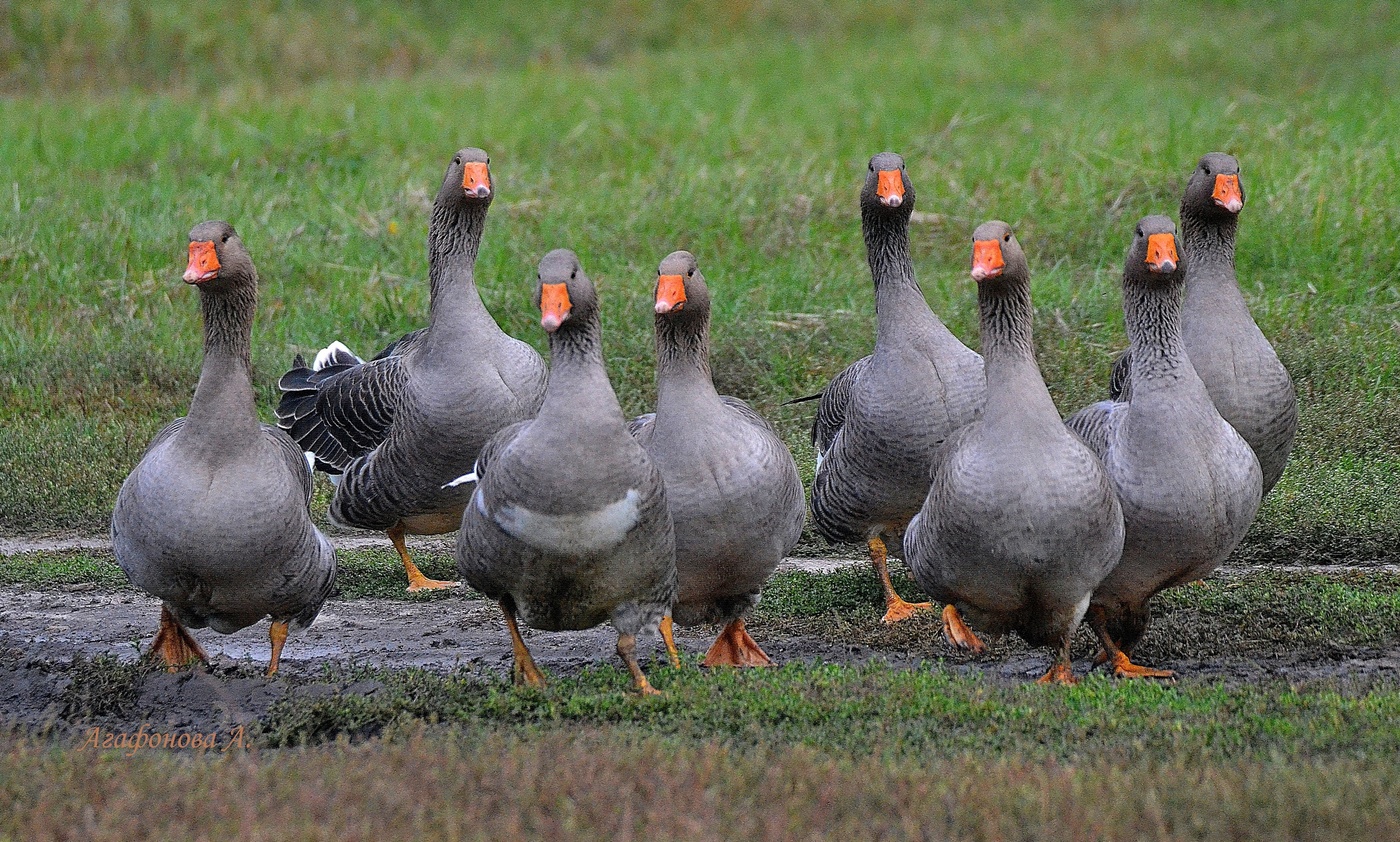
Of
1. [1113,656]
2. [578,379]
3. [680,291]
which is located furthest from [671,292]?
[1113,656]

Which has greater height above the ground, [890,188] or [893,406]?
[890,188]

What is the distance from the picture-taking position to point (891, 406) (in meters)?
7.53

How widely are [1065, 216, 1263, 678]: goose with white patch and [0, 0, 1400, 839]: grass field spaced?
1.62ft

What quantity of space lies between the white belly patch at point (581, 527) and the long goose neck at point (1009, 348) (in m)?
1.49

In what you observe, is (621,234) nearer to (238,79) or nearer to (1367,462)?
(1367,462)

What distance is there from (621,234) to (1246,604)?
24.8 ft

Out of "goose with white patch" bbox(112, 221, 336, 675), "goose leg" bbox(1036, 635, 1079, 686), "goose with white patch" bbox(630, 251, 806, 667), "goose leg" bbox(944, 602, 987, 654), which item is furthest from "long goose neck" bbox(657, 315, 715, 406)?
"goose leg" bbox(1036, 635, 1079, 686)

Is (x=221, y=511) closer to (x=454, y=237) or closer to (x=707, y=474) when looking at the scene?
(x=707, y=474)

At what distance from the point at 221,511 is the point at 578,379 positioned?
5.25ft

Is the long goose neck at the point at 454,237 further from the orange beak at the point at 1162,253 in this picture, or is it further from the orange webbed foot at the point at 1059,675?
the orange webbed foot at the point at 1059,675

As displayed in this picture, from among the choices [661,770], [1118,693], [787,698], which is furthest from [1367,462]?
[661,770]

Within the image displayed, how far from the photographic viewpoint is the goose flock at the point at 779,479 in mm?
5902

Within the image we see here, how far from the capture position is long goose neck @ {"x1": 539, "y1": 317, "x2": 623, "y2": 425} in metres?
5.88

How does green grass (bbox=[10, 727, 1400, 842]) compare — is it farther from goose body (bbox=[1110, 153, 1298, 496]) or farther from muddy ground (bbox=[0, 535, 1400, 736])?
goose body (bbox=[1110, 153, 1298, 496])
